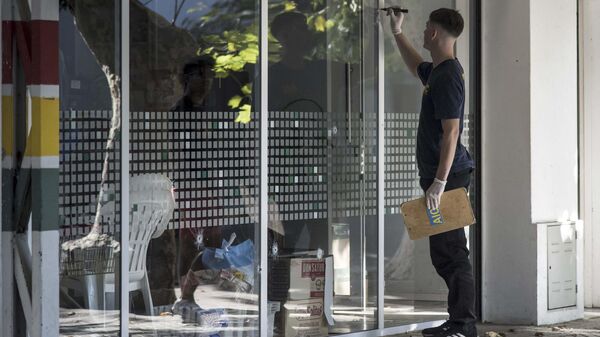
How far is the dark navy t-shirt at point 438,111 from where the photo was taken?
21.6 feet

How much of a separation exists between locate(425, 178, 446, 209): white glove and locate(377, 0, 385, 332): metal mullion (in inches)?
41.9

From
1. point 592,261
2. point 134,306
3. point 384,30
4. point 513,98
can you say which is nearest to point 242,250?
point 134,306

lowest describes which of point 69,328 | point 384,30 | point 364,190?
point 69,328

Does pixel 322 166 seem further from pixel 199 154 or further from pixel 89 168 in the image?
pixel 89 168

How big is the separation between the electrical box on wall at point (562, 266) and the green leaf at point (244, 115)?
2691mm

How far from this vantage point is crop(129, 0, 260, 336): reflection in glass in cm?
646

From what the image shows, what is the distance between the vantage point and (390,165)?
7723 millimetres

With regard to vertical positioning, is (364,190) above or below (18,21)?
below

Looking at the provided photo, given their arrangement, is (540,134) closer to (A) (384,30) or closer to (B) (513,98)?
(B) (513,98)

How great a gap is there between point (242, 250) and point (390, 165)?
1.42m

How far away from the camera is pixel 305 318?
7250 mm

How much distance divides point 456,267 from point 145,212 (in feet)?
6.43

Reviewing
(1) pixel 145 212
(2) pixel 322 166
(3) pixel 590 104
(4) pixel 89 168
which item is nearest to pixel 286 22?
(2) pixel 322 166

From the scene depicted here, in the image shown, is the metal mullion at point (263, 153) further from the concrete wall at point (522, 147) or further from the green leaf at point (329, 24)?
the concrete wall at point (522, 147)
